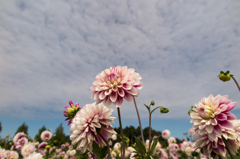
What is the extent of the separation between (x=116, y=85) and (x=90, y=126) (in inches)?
16.1

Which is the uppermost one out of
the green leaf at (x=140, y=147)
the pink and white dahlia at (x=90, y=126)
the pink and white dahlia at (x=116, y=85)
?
the pink and white dahlia at (x=116, y=85)

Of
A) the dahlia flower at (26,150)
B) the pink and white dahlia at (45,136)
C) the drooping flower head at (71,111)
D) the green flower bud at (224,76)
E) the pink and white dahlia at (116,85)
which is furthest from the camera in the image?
the pink and white dahlia at (45,136)

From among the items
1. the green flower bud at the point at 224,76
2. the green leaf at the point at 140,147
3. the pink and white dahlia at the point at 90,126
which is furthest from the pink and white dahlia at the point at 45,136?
the green flower bud at the point at 224,76

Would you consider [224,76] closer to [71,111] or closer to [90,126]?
[90,126]

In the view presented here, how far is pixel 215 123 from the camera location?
1222 mm

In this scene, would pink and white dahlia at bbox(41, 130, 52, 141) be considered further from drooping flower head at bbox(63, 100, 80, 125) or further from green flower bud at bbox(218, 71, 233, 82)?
green flower bud at bbox(218, 71, 233, 82)

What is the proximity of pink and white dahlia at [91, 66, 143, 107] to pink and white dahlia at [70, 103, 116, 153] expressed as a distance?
0.13 m

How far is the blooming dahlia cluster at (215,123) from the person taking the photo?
4.04 feet

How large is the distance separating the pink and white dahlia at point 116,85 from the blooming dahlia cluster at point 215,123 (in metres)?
0.66

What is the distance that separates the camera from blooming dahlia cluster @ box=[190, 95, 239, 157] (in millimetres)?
1230

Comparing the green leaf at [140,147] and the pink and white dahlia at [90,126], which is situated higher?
the pink and white dahlia at [90,126]

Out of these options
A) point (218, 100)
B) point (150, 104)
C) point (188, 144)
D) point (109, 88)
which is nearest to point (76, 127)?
point (109, 88)

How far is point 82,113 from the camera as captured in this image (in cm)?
122

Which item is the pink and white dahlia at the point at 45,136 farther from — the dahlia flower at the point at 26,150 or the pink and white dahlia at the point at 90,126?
the pink and white dahlia at the point at 90,126
